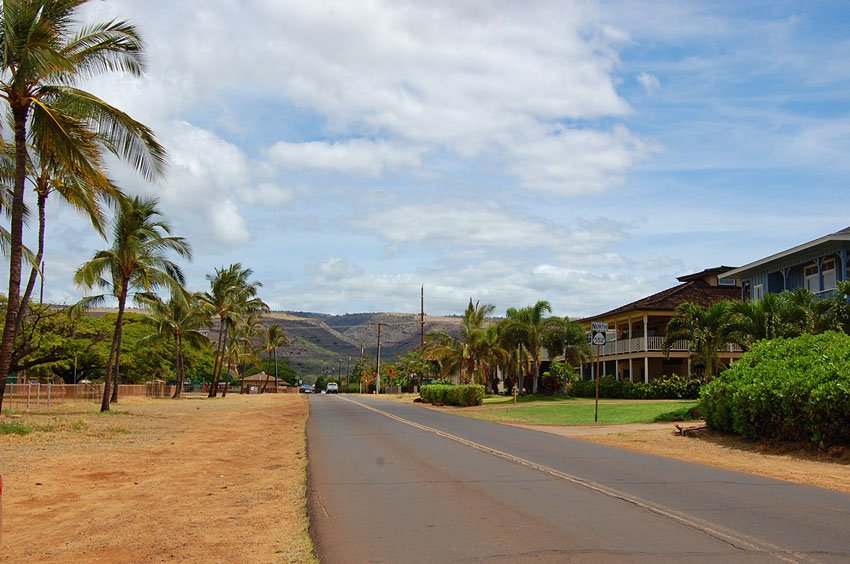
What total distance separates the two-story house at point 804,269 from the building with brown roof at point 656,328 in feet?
21.4

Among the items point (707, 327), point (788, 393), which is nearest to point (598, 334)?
point (707, 327)

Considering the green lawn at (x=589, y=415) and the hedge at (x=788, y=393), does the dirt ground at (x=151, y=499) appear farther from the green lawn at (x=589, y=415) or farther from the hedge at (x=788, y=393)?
the green lawn at (x=589, y=415)

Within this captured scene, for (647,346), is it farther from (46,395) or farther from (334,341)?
(334,341)

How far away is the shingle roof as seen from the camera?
46875mm

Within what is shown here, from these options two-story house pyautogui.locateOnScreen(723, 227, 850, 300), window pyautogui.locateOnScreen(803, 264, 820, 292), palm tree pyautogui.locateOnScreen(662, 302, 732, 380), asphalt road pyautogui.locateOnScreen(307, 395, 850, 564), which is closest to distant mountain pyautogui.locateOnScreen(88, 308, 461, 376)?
two-story house pyautogui.locateOnScreen(723, 227, 850, 300)

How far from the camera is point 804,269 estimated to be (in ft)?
118

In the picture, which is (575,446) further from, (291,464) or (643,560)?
(643,560)

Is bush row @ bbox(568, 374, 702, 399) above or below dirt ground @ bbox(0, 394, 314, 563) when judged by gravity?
above

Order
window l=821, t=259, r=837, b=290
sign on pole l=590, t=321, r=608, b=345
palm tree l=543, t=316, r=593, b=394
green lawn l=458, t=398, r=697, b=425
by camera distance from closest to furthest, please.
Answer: sign on pole l=590, t=321, r=608, b=345, green lawn l=458, t=398, r=697, b=425, window l=821, t=259, r=837, b=290, palm tree l=543, t=316, r=593, b=394

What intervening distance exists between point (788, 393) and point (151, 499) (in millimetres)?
11667

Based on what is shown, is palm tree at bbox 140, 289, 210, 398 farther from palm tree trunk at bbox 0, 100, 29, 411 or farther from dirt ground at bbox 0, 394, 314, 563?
dirt ground at bbox 0, 394, 314, 563

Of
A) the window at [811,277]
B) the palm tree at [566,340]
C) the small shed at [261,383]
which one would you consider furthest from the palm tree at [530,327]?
the small shed at [261,383]

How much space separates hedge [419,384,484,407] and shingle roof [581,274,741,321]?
34.4 ft

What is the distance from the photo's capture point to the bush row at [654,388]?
41.9 metres
